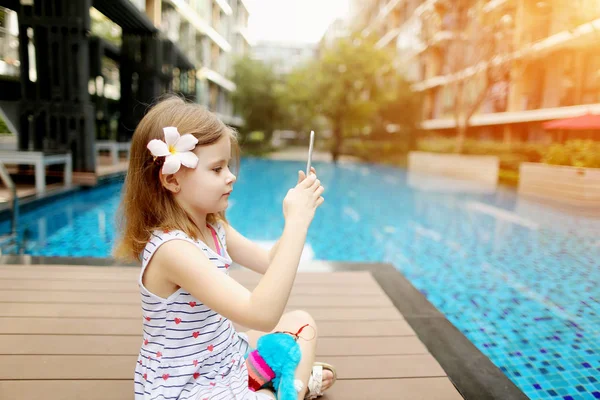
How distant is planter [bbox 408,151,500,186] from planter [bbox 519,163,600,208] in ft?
8.94

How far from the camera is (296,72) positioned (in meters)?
17.8

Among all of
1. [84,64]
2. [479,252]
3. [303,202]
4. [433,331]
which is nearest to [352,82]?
[84,64]

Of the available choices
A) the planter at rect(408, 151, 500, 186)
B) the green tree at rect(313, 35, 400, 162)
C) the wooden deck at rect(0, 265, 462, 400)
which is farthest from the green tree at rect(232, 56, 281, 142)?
the wooden deck at rect(0, 265, 462, 400)

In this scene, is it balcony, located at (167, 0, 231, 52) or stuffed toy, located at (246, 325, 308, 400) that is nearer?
stuffed toy, located at (246, 325, 308, 400)

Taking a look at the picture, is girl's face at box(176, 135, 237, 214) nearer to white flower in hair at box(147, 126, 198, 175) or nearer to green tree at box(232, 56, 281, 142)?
white flower in hair at box(147, 126, 198, 175)

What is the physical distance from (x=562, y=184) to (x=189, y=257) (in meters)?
5.40

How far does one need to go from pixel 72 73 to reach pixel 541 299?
6785 millimetres

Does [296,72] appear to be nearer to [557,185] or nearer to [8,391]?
[557,185]

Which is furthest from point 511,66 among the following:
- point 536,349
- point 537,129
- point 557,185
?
point 536,349

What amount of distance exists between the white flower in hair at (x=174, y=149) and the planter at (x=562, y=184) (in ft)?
12.8

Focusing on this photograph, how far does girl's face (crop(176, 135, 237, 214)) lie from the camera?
1009 millimetres

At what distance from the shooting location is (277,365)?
1158mm

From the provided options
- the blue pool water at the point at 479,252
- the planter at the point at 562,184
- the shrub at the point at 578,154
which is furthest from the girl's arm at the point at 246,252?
the shrub at the point at 578,154

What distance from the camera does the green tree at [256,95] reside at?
19.7 metres
